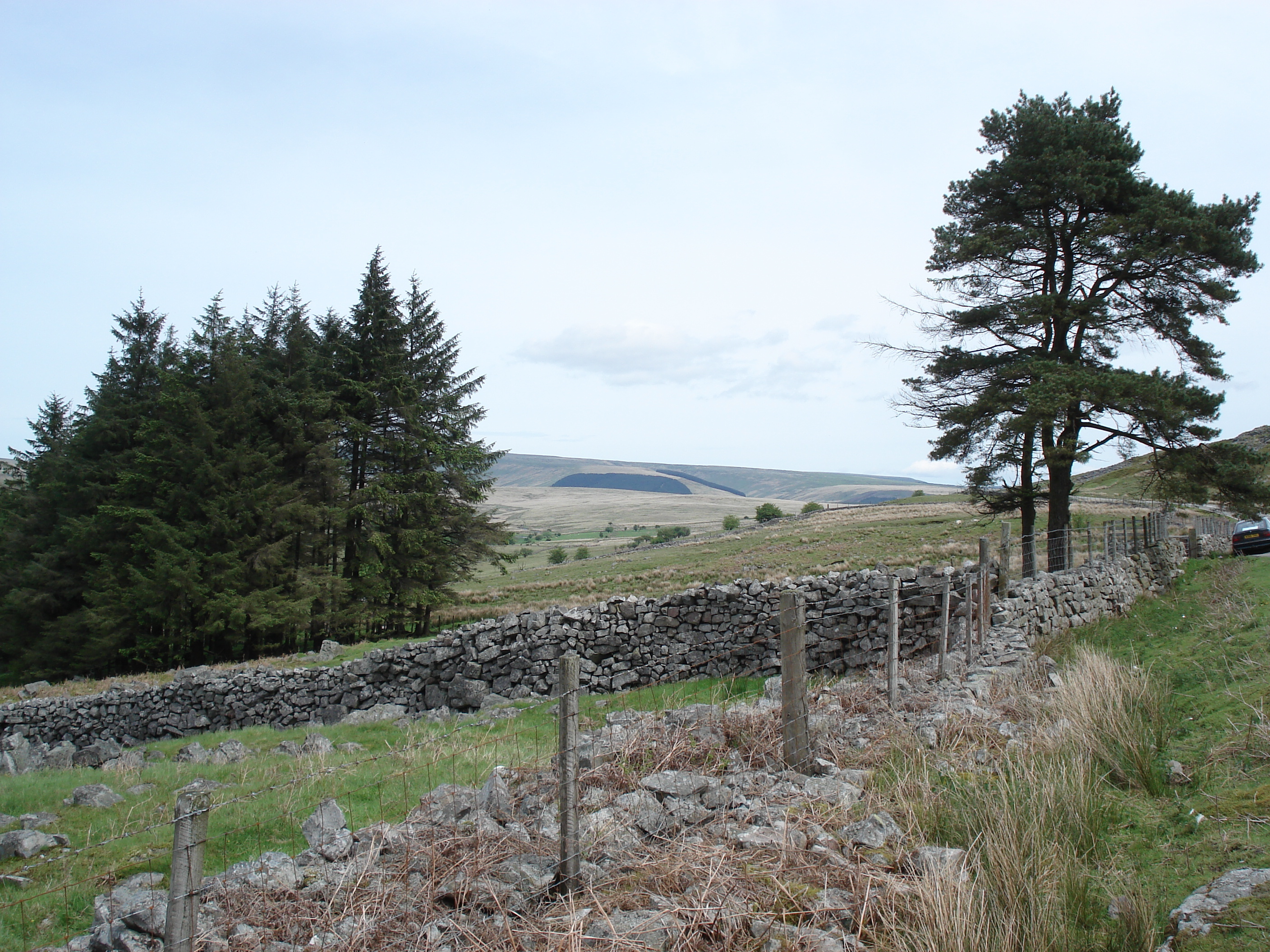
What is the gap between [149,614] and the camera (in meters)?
24.1

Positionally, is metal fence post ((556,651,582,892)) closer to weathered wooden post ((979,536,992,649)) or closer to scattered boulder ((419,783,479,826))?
scattered boulder ((419,783,479,826))

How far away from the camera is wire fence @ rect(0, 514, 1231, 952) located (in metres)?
3.99

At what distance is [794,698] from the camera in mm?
5781

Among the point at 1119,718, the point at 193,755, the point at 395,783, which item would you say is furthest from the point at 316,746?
the point at 1119,718

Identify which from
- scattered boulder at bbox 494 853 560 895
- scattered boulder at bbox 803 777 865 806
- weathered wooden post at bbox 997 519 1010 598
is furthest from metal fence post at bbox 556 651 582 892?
weathered wooden post at bbox 997 519 1010 598

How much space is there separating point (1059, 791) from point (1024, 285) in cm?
1714

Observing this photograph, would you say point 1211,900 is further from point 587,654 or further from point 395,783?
point 587,654

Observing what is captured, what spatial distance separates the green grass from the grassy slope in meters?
4.22

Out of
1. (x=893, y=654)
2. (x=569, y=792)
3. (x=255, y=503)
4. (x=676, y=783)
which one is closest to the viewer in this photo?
(x=569, y=792)

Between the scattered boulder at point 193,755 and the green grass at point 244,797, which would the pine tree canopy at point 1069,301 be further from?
the scattered boulder at point 193,755

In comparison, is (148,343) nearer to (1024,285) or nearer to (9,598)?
(9,598)

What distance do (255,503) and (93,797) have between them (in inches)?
678

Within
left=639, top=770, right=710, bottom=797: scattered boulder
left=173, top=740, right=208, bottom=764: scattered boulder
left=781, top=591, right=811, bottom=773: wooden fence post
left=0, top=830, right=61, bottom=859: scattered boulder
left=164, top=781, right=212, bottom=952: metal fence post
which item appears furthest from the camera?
left=173, top=740, right=208, bottom=764: scattered boulder

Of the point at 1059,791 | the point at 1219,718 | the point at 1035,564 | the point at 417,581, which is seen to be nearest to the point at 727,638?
the point at 1035,564
